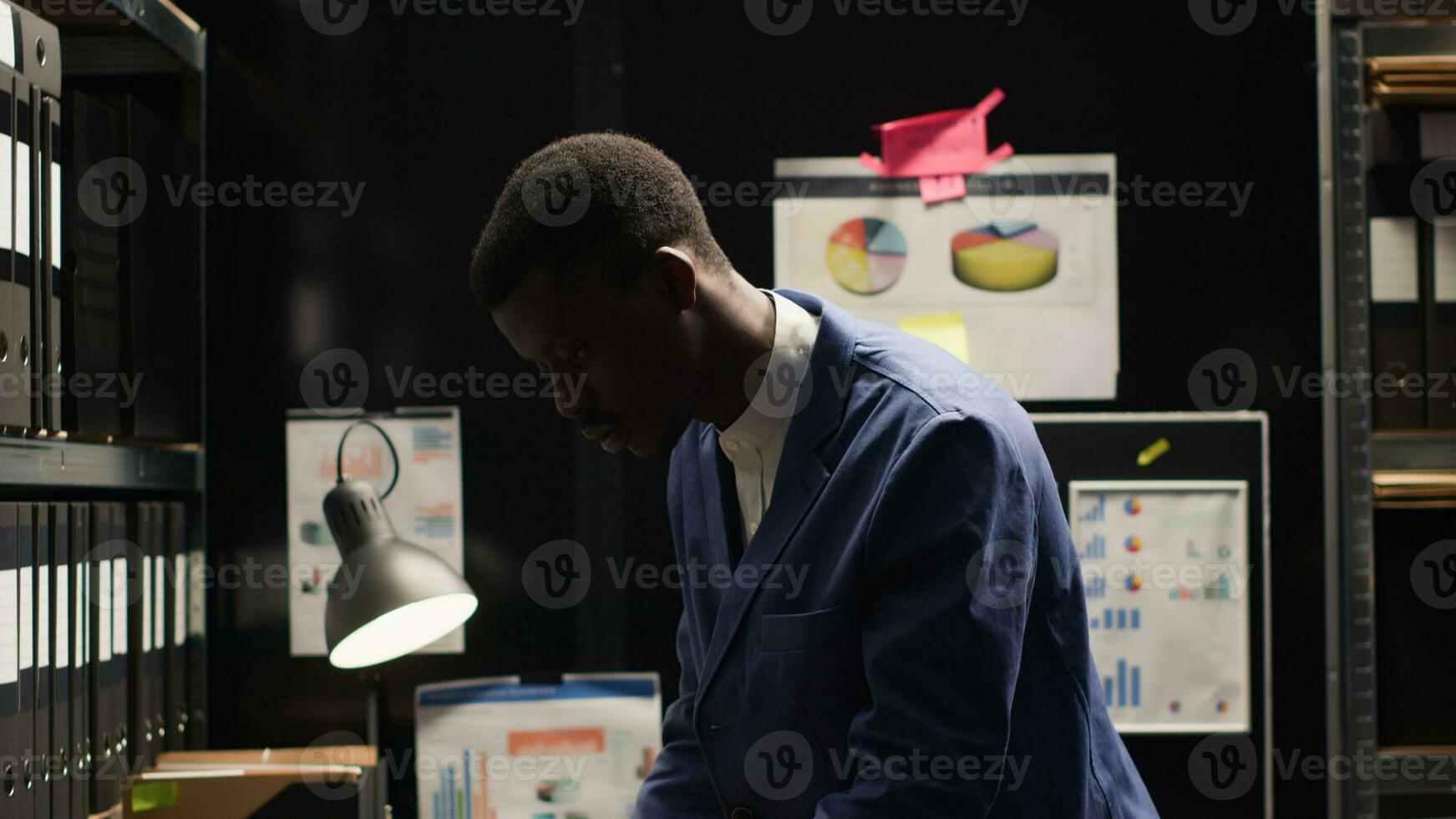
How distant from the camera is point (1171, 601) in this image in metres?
1.76

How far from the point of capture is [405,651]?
155 centimetres

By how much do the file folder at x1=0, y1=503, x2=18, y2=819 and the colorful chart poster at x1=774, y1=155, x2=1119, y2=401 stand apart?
3.53ft

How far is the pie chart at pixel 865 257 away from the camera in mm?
1799

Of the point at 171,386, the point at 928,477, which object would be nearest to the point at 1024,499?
the point at 928,477

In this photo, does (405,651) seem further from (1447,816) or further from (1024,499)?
(1447,816)

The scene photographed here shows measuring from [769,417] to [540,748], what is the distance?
83 centimetres

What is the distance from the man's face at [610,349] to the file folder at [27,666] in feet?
2.01
